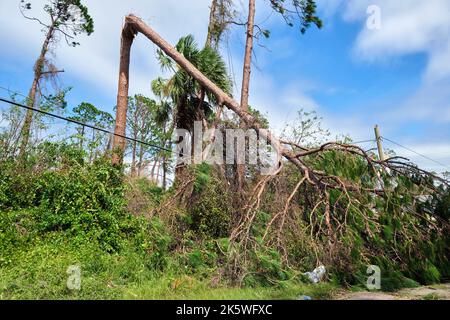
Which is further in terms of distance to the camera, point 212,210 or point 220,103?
point 220,103

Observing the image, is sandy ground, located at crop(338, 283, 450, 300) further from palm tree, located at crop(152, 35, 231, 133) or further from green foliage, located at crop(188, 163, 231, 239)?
palm tree, located at crop(152, 35, 231, 133)

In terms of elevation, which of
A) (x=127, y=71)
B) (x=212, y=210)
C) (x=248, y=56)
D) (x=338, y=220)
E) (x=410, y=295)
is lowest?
(x=410, y=295)

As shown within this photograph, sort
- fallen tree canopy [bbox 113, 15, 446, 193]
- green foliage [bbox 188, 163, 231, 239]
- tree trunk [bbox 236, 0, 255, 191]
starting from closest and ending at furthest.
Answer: fallen tree canopy [bbox 113, 15, 446, 193] < green foliage [bbox 188, 163, 231, 239] < tree trunk [bbox 236, 0, 255, 191]

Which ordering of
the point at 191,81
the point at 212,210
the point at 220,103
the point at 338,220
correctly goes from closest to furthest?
the point at 338,220, the point at 212,210, the point at 220,103, the point at 191,81

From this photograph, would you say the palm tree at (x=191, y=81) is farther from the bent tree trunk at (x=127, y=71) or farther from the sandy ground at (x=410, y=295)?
the sandy ground at (x=410, y=295)

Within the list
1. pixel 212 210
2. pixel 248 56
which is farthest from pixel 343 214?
pixel 248 56

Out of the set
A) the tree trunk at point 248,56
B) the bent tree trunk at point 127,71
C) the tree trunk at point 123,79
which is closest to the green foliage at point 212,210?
the bent tree trunk at point 127,71

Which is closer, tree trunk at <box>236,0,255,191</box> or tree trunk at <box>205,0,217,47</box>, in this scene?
tree trunk at <box>236,0,255,191</box>

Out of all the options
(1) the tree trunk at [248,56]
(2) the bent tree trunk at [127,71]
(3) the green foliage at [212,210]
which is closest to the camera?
(3) the green foliage at [212,210]

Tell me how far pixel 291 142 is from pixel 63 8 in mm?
13818

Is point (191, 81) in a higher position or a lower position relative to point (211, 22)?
lower

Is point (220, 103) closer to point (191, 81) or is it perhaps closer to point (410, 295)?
point (191, 81)

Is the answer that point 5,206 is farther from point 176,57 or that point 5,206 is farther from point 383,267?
point 383,267

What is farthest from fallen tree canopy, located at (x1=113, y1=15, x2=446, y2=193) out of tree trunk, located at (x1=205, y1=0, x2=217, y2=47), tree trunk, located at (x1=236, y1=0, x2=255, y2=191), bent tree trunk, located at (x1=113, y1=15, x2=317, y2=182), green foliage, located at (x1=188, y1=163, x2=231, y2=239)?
tree trunk, located at (x1=205, y1=0, x2=217, y2=47)
